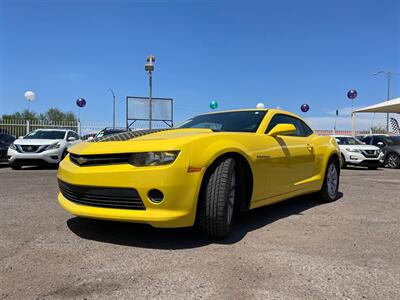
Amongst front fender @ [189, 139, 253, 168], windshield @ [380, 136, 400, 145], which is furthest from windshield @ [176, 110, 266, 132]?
windshield @ [380, 136, 400, 145]

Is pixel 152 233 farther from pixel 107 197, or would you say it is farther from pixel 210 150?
pixel 210 150

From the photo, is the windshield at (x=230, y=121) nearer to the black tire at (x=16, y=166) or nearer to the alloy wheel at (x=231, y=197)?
the alloy wheel at (x=231, y=197)

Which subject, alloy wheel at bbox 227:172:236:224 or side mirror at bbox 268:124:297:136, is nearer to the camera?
alloy wheel at bbox 227:172:236:224

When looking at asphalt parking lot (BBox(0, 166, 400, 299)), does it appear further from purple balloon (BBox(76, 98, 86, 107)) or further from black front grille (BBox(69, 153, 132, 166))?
purple balloon (BBox(76, 98, 86, 107))

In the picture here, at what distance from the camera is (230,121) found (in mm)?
4832

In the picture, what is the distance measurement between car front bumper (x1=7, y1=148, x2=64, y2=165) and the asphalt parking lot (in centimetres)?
655

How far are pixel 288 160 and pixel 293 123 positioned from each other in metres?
1.00

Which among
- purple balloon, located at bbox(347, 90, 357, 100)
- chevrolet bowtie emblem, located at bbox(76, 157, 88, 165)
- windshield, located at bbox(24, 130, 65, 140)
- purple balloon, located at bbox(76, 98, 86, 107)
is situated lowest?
chevrolet bowtie emblem, located at bbox(76, 157, 88, 165)

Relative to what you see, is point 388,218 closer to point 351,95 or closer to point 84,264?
point 84,264

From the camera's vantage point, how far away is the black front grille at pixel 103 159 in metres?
3.43

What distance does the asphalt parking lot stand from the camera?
2547 mm

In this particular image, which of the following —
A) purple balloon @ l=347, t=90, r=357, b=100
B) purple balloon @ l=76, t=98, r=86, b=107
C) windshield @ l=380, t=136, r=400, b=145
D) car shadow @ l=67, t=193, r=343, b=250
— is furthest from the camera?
purple balloon @ l=347, t=90, r=357, b=100

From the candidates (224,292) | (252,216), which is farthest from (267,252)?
(252,216)

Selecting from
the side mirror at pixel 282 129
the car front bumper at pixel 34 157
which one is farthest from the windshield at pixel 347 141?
the side mirror at pixel 282 129
